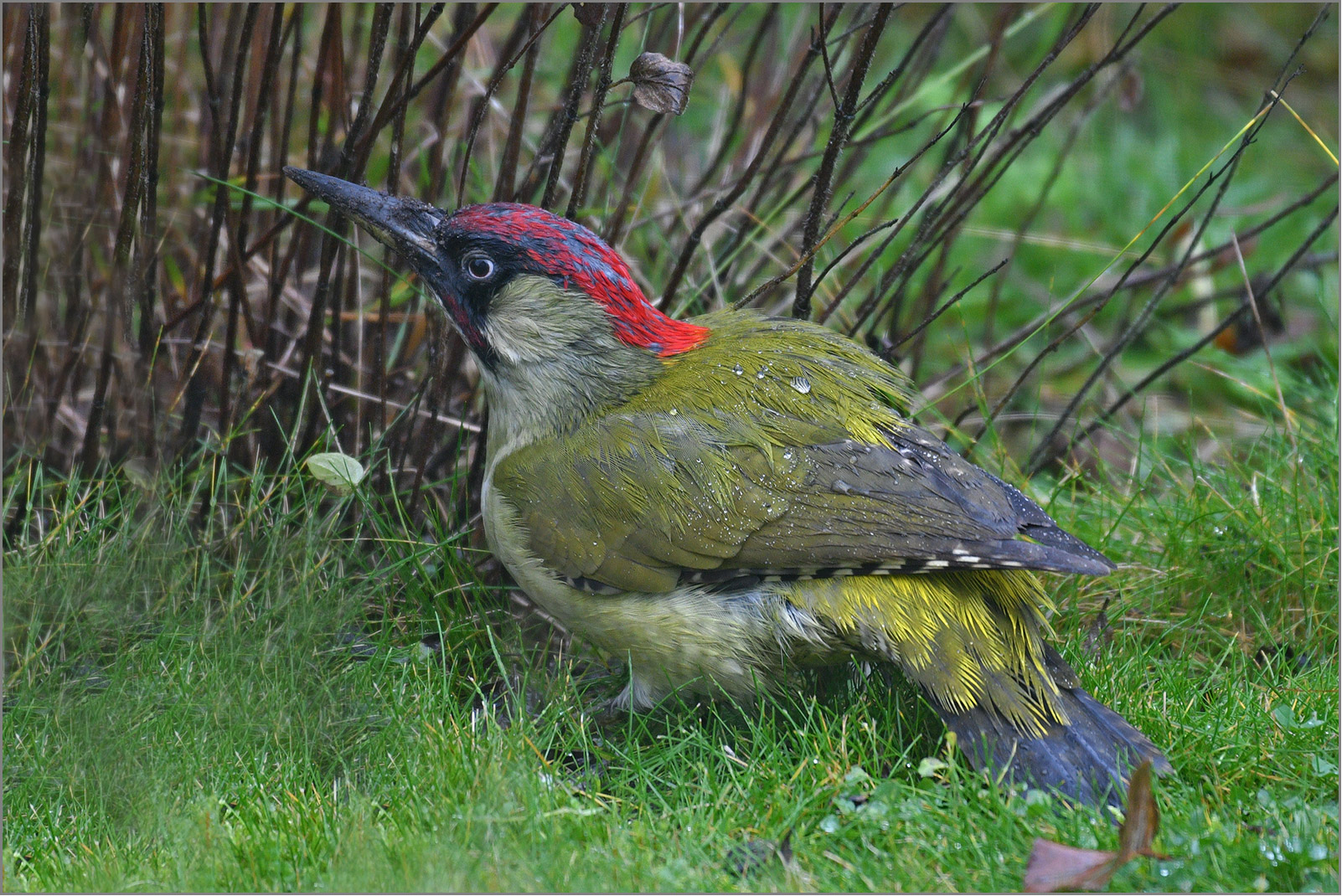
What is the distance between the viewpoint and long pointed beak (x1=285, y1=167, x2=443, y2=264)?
3436mm

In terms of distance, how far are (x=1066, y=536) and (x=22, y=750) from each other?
2545 millimetres

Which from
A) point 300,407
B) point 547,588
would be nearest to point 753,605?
point 547,588

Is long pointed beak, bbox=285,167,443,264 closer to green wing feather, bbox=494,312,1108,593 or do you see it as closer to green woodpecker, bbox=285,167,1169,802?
green woodpecker, bbox=285,167,1169,802

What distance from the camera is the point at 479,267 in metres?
3.42

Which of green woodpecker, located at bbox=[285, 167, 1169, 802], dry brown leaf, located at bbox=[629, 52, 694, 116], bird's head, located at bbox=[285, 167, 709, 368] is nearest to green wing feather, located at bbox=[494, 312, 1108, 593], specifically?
green woodpecker, located at bbox=[285, 167, 1169, 802]

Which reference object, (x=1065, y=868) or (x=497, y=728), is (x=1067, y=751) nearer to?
(x=1065, y=868)

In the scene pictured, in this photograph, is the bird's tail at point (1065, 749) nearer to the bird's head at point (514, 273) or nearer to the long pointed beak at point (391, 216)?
the bird's head at point (514, 273)

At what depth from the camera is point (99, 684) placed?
10.7ft

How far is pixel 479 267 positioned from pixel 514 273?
10 cm

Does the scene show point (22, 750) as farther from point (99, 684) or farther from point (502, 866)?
point (502, 866)

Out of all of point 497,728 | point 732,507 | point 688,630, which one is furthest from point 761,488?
point 497,728

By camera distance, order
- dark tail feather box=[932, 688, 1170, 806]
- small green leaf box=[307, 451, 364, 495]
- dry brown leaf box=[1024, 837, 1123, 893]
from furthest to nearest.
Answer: small green leaf box=[307, 451, 364, 495] < dark tail feather box=[932, 688, 1170, 806] < dry brown leaf box=[1024, 837, 1123, 893]

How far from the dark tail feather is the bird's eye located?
1.56 metres

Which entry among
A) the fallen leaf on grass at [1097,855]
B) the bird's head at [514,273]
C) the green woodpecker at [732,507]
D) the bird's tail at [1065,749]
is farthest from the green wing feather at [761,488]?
the fallen leaf on grass at [1097,855]
